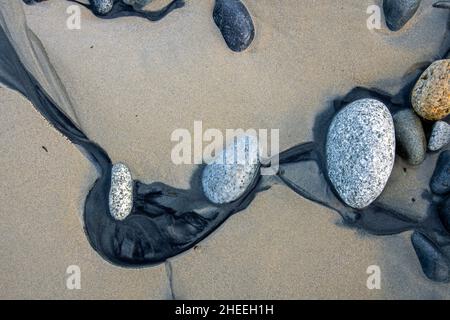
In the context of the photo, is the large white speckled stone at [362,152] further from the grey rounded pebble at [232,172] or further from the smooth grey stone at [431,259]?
the grey rounded pebble at [232,172]

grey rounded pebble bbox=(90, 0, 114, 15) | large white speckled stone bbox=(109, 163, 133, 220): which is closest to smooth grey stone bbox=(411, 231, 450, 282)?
large white speckled stone bbox=(109, 163, 133, 220)

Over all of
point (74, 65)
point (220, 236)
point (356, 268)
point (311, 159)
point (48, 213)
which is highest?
point (74, 65)

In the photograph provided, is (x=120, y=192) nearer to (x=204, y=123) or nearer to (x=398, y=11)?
(x=204, y=123)

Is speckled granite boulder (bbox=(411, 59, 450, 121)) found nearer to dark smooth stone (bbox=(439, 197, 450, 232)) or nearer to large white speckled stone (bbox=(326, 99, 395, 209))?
large white speckled stone (bbox=(326, 99, 395, 209))

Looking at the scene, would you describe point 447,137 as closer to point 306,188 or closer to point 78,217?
point 306,188

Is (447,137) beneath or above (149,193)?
above

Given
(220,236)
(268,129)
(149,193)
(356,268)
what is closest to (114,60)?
(149,193)
